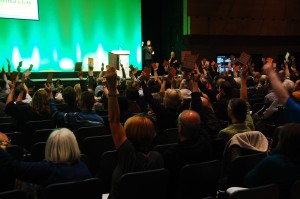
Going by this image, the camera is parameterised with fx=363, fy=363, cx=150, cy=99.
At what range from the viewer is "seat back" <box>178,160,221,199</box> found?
8.98ft

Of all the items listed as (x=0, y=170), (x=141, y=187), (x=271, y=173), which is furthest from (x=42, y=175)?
(x=271, y=173)

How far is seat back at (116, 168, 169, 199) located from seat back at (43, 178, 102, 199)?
0.16 metres

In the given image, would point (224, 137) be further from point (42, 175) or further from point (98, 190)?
point (42, 175)

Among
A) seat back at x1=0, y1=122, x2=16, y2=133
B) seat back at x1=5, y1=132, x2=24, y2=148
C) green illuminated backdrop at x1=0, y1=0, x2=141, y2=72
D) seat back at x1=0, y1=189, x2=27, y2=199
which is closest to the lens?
seat back at x1=0, y1=189, x2=27, y2=199

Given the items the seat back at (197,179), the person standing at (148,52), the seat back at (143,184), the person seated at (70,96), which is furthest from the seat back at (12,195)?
the person standing at (148,52)

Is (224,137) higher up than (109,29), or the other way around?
(109,29)

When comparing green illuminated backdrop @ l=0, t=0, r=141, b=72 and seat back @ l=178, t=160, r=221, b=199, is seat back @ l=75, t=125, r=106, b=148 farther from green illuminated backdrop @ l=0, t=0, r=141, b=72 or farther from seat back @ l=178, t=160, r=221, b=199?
green illuminated backdrop @ l=0, t=0, r=141, b=72

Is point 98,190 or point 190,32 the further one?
point 190,32

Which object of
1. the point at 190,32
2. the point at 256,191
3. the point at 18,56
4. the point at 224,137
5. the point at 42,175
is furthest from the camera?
the point at 190,32

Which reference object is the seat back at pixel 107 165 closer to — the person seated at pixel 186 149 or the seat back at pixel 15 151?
the person seated at pixel 186 149

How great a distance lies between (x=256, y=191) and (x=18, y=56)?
1282cm

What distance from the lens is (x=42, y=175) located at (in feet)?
7.89

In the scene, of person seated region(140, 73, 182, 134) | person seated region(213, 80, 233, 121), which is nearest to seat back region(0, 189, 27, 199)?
person seated region(140, 73, 182, 134)

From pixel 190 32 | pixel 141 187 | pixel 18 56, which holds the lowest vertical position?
pixel 141 187
